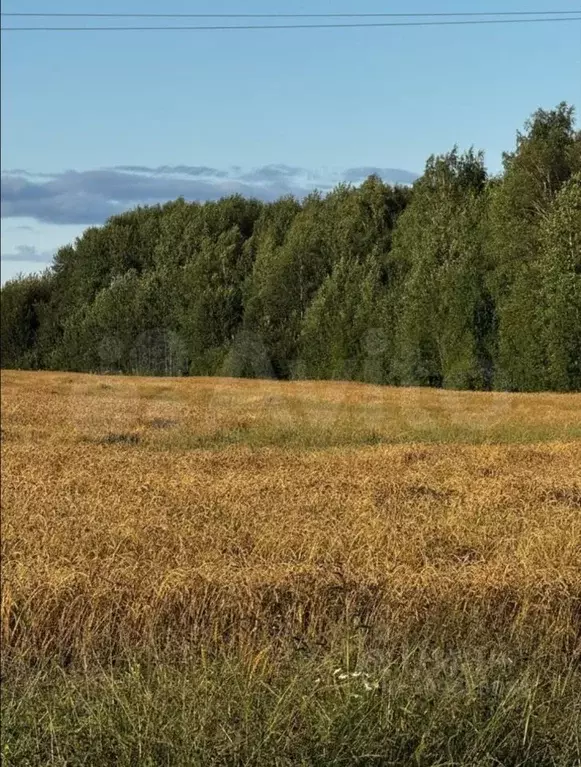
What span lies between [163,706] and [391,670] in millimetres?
958

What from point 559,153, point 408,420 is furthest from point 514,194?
point 408,420

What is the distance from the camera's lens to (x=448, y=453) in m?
5.71

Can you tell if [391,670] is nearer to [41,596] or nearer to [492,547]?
[492,547]

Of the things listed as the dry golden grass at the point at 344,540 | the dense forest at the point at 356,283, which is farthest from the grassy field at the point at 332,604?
the dense forest at the point at 356,283

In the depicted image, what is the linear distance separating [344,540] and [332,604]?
37.7 inches

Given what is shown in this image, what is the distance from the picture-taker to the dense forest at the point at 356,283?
3.60 metres

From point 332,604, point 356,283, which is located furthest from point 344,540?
point 356,283

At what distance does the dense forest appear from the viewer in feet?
11.8

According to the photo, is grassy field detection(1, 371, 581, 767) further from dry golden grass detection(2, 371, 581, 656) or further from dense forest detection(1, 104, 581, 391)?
dense forest detection(1, 104, 581, 391)

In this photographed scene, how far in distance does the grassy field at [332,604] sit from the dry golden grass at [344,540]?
1 cm

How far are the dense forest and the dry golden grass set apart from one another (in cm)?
24

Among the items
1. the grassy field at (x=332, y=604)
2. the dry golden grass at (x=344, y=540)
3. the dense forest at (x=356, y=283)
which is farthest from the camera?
the dry golden grass at (x=344, y=540)

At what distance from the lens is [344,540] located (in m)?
6.37

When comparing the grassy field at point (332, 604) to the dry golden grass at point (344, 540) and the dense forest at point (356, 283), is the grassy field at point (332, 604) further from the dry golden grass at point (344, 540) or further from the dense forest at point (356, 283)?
the dense forest at point (356, 283)
